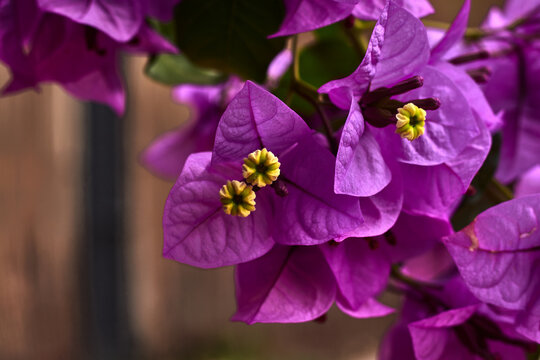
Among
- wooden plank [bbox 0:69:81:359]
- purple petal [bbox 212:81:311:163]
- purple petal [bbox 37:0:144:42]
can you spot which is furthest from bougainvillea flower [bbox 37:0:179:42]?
wooden plank [bbox 0:69:81:359]

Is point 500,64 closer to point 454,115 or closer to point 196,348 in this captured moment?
point 454,115

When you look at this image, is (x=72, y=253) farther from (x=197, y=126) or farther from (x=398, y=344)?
(x=398, y=344)

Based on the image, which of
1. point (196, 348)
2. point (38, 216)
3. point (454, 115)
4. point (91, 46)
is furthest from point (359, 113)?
point (196, 348)

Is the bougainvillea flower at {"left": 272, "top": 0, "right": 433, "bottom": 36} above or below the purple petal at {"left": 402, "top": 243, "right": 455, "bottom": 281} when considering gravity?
above

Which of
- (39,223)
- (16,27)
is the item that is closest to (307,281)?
(16,27)

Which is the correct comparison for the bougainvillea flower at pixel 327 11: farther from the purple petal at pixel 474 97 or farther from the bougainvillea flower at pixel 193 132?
the bougainvillea flower at pixel 193 132

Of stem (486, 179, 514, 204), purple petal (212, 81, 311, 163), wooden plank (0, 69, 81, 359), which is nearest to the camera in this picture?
purple petal (212, 81, 311, 163)

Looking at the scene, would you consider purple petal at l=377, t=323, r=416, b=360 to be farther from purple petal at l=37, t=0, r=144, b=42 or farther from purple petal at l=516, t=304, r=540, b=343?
purple petal at l=37, t=0, r=144, b=42
